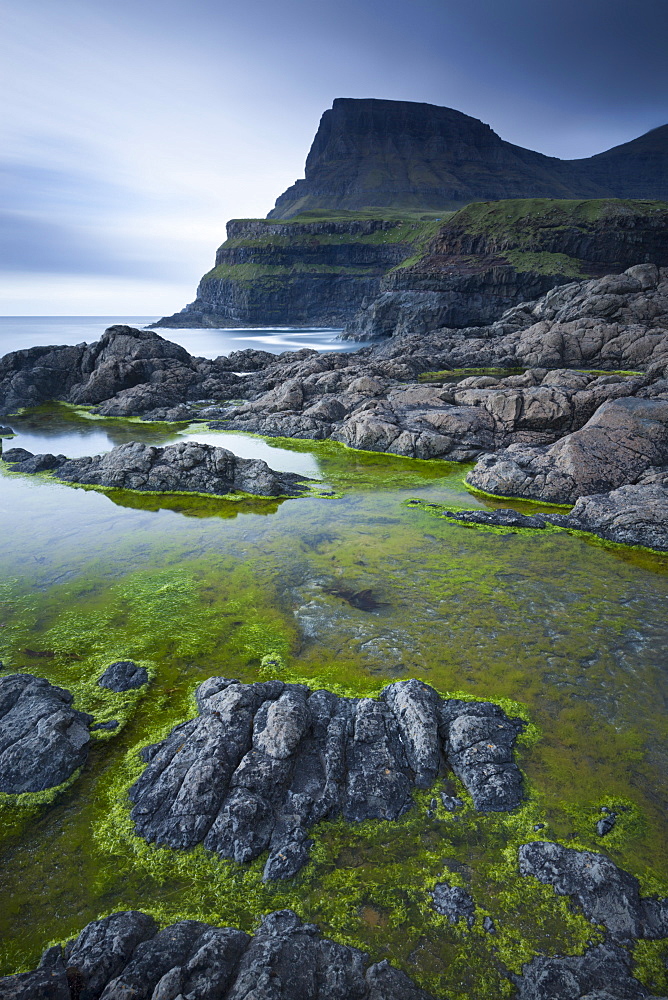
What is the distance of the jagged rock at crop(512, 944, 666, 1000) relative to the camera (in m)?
3.93

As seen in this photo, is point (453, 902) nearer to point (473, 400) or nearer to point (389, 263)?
point (473, 400)

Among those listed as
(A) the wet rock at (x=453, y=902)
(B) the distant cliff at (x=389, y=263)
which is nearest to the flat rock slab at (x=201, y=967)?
(A) the wet rock at (x=453, y=902)

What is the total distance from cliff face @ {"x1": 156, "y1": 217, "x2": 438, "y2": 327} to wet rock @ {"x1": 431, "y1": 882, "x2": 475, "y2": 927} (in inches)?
5796

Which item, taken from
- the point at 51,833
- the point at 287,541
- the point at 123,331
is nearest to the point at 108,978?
the point at 51,833

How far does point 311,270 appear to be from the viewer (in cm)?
15088

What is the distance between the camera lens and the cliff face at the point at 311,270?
146m

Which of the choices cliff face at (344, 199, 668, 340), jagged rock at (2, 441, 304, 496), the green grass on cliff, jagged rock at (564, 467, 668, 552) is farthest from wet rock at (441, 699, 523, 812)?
the green grass on cliff

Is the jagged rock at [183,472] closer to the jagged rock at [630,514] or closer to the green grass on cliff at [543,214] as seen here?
the jagged rock at [630,514]

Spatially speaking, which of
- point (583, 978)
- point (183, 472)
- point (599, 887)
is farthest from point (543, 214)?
point (583, 978)

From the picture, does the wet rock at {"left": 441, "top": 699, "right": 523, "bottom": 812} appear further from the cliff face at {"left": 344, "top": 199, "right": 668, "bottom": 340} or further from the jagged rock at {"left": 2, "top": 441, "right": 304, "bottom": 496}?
the cliff face at {"left": 344, "top": 199, "right": 668, "bottom": 340}

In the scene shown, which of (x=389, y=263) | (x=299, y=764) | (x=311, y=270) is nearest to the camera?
(x=299, y=764)

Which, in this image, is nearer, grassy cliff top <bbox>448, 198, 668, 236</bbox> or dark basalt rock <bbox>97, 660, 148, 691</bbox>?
dark basalt rock <bbox>97, 660, 148, 691</bbox>

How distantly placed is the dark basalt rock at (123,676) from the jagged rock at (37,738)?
896mm

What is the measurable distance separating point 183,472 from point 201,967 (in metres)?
16.2
